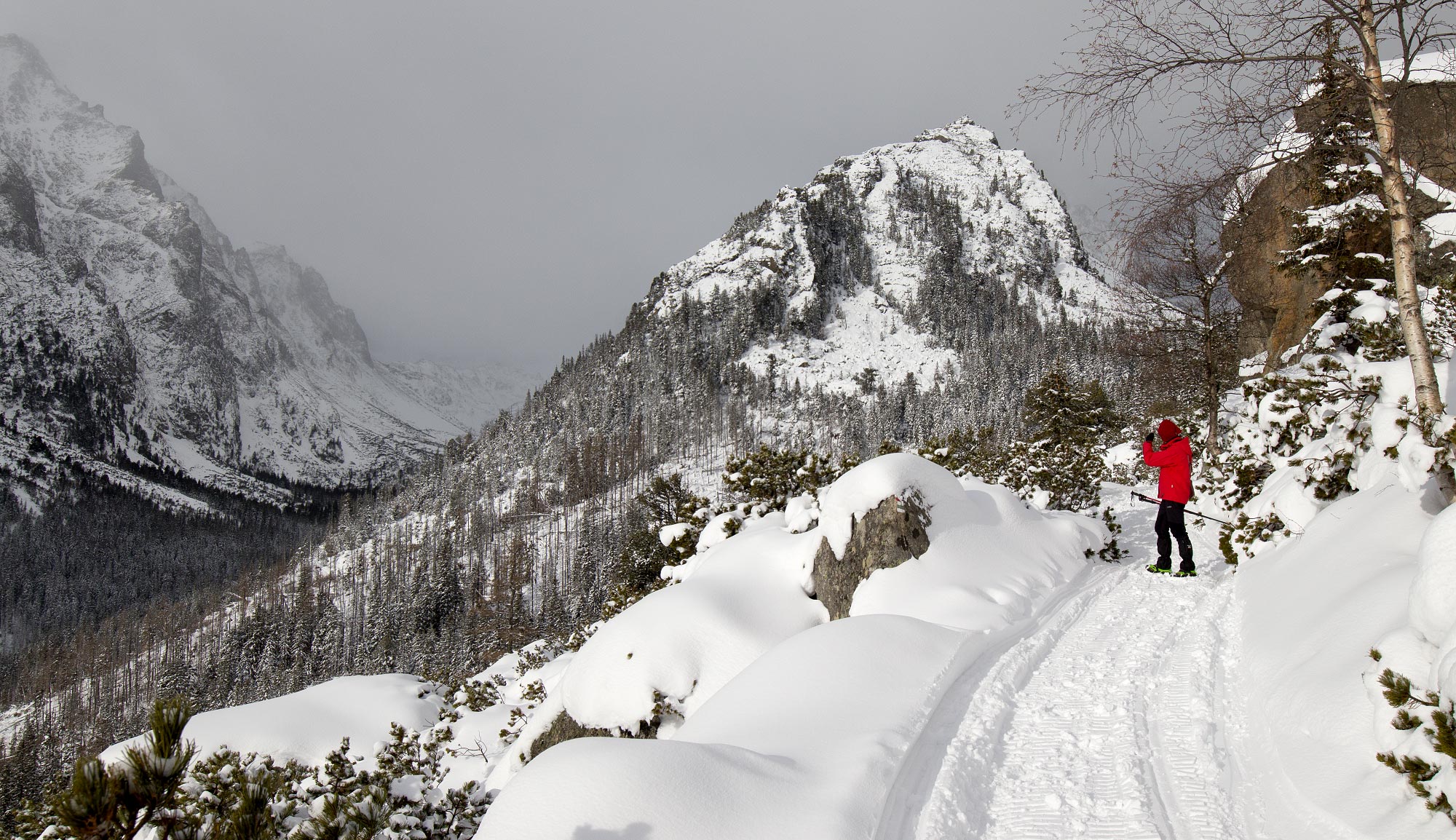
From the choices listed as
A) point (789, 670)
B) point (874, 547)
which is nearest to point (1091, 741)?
point (789, 670)

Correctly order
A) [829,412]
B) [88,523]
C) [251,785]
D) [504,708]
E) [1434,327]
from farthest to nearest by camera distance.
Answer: [88,523]
[829,412]
[504,708]
[1434,327]
[251,785]

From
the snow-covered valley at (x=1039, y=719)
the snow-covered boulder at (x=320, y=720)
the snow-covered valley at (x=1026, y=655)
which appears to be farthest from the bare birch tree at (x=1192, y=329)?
the snow-covered boulder at (x=320, y=720)

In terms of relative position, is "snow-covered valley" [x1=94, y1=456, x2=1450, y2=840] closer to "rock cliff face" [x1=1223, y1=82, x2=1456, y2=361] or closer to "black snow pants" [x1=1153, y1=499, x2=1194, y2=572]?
"black snow pants" [x1=1153, y1=499, x2=1194, y2=572]

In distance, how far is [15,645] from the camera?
114 meters

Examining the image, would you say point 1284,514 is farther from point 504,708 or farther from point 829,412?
point 829,412

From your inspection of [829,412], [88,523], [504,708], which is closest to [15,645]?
[88,523]

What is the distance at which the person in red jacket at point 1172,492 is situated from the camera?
8609 mm

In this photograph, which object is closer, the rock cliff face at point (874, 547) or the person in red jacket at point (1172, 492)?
the person in red jacket at point (1172, 492)

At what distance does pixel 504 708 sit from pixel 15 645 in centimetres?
16078

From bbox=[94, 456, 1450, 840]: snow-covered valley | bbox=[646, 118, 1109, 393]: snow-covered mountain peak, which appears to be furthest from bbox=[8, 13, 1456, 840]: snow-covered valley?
bbox=[646, 118, 1109, 393]: snow-covered mountain peak

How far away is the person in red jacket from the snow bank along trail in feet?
6.93

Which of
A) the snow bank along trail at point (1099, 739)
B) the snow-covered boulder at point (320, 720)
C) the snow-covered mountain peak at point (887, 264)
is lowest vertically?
the snow-covered boulder at point (320, 720)

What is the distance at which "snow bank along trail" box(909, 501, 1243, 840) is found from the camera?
3.47m

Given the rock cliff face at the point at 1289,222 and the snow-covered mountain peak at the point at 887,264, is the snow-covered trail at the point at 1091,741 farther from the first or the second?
the snow-covered mountain peak at the point at 887,264
